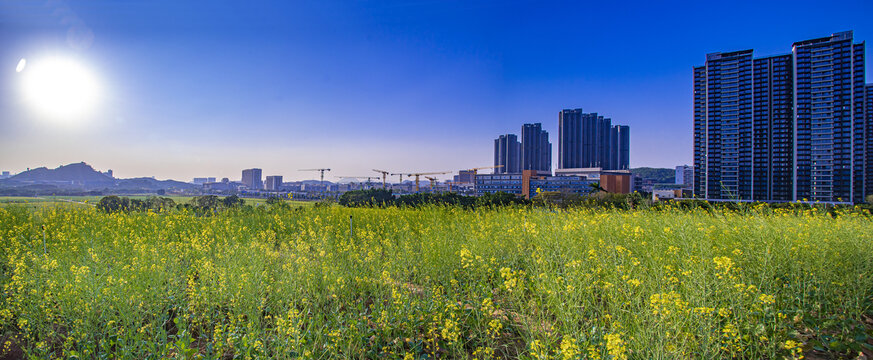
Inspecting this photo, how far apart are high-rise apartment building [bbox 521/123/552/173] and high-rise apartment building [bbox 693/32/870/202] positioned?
194 feet

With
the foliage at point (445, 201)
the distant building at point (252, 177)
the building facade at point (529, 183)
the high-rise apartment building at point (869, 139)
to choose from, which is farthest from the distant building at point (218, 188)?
the high-rise apartment building at point (869, 139)

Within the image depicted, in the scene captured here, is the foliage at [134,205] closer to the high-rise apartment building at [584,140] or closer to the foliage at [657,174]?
the high-rise apartment building at [584,140]

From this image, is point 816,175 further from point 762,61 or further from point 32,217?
point 32,217

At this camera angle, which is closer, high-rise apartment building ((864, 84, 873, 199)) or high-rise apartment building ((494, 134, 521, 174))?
high-rise apartment building ((864, 84, 873, 199))

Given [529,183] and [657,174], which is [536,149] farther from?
[657,174]

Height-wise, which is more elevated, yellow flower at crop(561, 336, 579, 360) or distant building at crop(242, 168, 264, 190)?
distant building at crop(242, 168, 264, 190)

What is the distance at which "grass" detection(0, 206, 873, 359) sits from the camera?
2475 mm

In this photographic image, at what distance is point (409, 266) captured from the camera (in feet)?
14.1

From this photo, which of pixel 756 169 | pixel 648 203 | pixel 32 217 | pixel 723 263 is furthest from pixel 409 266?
pixel 756 169

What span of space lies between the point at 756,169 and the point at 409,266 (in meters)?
43.1

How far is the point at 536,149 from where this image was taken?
97.1 meters

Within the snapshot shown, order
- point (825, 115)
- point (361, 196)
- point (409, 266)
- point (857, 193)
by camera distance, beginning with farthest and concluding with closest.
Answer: point (825, 115) < point (857, 193) < point (361, 196) < point (409, 266)

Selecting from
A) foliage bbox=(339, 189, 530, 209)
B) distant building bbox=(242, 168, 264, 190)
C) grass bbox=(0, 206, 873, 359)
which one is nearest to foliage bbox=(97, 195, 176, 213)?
grass bbox=(0, 206, 873, 359)

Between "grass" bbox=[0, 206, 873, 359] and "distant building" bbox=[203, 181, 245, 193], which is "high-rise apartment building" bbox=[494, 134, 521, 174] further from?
"grass" bbox=[0, 206, 873, 359]
